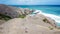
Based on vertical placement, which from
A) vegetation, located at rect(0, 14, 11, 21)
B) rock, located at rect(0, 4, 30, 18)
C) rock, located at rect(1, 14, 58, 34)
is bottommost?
rock, located at rect(1, 14, 58, 34)

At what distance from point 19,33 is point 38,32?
1.09 ft

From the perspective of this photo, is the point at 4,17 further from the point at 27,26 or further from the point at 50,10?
the point at 50,10

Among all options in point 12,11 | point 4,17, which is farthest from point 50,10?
point 4,17

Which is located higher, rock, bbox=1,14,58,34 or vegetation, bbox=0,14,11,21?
vegetation, bbox=0,14,11,21

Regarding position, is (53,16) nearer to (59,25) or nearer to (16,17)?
(59,25)

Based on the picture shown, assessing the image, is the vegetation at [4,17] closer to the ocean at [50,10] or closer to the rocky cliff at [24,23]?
the rocky cliff at [24,23]

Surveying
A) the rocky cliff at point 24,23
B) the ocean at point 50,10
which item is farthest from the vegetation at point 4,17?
the ocean at point 50,10

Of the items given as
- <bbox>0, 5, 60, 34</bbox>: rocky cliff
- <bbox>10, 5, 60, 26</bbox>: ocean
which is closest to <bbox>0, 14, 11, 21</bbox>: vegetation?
<bbox>0, 5, 60, 34</bbox>: rocky cliff

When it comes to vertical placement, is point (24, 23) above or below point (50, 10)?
Result: below

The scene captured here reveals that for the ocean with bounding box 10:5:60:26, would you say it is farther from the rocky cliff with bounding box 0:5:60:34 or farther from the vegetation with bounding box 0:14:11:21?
the vegetation with bounding box 0:14:11:21

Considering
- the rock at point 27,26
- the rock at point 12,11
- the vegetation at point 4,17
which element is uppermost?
the rock at point 12,11

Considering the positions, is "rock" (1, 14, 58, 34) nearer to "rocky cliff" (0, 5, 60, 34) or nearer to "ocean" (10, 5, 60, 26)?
"rocky cliff" (0, 5, 60, 34)

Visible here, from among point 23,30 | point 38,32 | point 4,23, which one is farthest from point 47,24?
point 4,23

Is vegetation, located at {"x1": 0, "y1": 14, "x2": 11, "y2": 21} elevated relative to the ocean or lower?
lower
